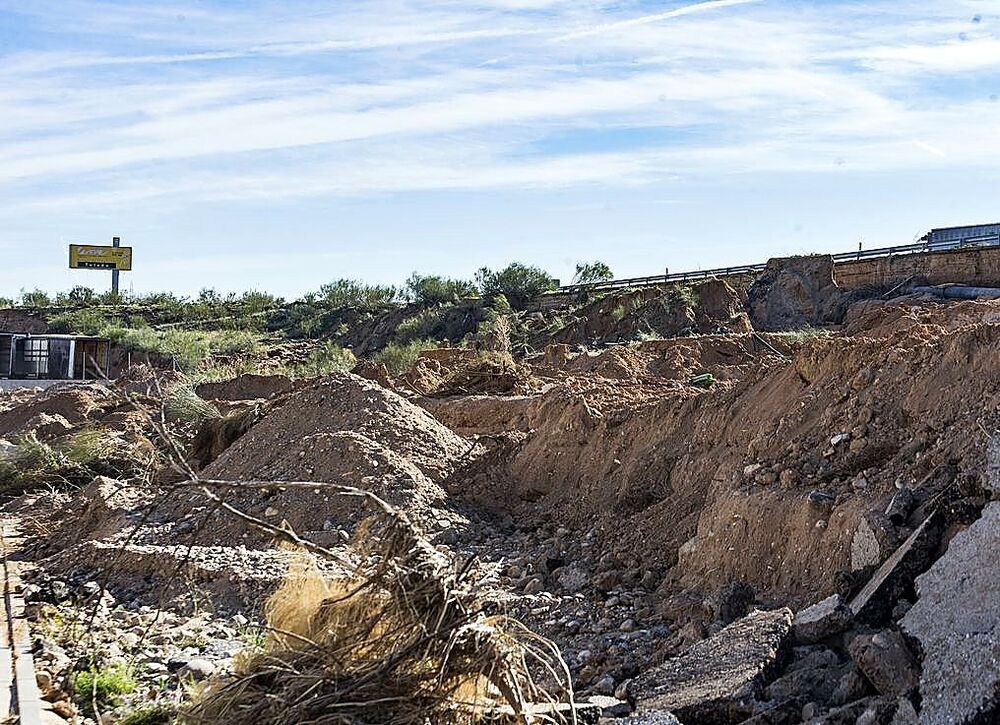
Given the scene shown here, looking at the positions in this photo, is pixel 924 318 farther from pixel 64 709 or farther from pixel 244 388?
pixel 244 388

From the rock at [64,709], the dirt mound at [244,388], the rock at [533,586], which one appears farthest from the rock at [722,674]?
the dirt mound at [244,388]

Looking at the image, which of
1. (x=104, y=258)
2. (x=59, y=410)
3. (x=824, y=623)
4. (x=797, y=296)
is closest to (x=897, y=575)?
(x=824, y=623)

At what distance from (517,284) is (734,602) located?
37612 millimetres

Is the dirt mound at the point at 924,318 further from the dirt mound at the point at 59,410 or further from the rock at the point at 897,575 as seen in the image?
the dirt mound at the point at 59,410

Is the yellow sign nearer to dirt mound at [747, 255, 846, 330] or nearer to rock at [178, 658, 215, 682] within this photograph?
dirt mound at [747, 255, 846, 330]

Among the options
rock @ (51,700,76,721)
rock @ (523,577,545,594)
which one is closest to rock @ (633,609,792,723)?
rock @ (523,577,545,594)

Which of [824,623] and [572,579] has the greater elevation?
[824,623]

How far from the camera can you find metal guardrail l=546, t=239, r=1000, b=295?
110 ft

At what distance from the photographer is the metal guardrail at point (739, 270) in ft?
110

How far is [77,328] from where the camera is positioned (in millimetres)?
55250

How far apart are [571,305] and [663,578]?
32.1 metres

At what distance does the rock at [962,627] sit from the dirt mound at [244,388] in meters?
21.1

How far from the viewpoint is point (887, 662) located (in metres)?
5.72

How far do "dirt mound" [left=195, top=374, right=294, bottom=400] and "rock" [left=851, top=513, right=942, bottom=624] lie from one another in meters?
20.6
